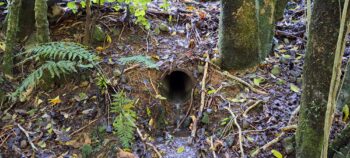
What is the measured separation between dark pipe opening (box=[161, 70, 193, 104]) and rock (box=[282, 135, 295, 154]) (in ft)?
4.90

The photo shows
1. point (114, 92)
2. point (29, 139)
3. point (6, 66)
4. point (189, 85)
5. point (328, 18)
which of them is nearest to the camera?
point (328, 18)

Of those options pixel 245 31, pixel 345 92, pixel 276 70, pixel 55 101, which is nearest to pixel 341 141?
pixel 345 92

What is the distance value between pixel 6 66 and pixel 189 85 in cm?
226

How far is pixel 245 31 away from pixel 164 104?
4.28 feet

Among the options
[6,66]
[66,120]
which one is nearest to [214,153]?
[66,120]

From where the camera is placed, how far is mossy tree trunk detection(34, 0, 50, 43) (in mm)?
4176

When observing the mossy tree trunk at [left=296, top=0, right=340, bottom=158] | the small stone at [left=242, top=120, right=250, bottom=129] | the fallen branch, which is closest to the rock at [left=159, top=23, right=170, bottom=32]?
the small stone at [left=242, top=120, right=250, bottom=129]

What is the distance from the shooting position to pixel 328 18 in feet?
8.40

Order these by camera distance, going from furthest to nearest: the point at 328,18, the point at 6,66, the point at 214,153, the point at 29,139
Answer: the point at 6,66
the point at 29,139
the point at 214,153
the point at 328,18

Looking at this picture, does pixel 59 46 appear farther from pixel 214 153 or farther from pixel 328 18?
pixel 328 18

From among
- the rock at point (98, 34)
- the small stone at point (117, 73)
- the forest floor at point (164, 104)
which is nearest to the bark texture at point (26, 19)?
the forest floor at point (164, 104)

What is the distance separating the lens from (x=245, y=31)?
14.2 ft

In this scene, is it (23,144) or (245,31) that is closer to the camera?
(23,144)

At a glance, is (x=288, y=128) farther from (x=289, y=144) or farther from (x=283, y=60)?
(x=283, y=60)
